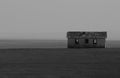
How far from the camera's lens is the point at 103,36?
196 feet

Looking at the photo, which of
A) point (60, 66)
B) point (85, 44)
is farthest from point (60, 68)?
point (85, 44)

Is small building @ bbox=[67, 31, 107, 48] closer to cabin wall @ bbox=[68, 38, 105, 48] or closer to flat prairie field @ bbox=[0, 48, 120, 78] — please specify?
cabin wall @ bbox=[68, 38, 105, 48]

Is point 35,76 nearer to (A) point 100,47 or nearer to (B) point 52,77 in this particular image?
(B) point 52,77

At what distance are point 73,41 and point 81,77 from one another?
3803 cm

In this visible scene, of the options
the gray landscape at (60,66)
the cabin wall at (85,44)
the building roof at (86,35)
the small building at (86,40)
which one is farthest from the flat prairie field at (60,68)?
the building roof at (86,35)

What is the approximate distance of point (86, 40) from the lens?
58.9 m

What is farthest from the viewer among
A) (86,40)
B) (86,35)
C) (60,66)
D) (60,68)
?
(86,35)

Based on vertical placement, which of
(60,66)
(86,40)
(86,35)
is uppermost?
(86,35)

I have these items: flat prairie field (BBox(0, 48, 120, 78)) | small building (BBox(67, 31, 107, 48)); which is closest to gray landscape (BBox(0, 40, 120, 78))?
flat prairie field (BBox(0, 48, 120, 78))

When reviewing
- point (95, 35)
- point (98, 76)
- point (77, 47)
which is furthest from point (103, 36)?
point (98, 76)

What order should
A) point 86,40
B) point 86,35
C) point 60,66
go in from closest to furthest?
point 60,66 → point 86,40 → point 86,35

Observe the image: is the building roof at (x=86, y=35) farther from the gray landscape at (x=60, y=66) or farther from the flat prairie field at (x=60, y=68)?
the flat prairie field at (x=60, y=68)

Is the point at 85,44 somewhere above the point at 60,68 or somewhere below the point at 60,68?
above

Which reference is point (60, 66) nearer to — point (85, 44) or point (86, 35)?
point (85, 44)
